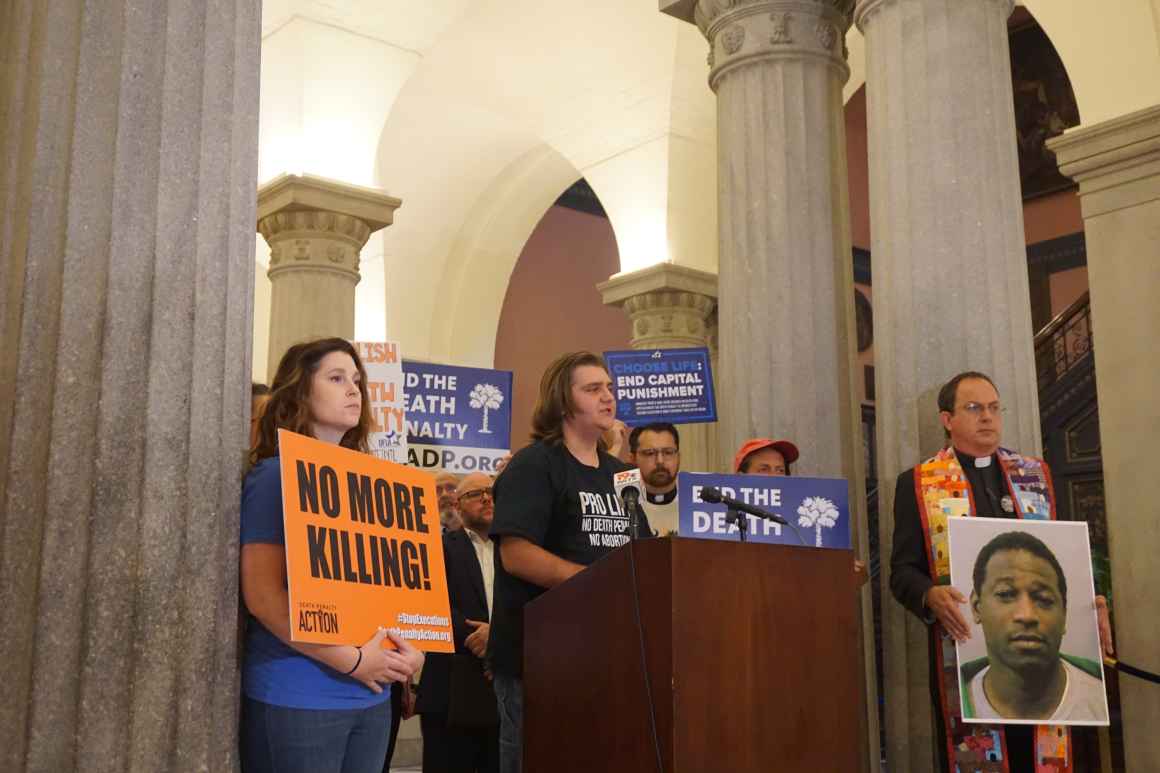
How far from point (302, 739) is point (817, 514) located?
7.64ft

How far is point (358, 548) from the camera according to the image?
2791 millimetres

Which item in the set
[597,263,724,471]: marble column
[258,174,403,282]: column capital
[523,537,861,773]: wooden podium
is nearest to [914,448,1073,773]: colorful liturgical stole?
[523,537,861,773]: wooden podium

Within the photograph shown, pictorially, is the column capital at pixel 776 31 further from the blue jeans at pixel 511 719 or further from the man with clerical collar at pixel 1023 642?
the blue jeans at pixel 511 719

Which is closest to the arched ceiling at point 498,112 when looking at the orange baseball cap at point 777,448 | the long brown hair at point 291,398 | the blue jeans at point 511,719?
the orange baseball cap at point 777,448

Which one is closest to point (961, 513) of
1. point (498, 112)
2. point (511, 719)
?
point (511, 719)

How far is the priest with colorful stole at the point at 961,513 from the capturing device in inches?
163

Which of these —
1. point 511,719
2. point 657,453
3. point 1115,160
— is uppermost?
point 1115,160

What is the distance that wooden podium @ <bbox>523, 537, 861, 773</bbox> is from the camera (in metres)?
2.76

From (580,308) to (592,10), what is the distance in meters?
7.99

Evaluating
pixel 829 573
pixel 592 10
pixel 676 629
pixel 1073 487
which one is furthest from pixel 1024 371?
pixel 1073 487

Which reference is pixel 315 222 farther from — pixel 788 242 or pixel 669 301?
pixel 788 242

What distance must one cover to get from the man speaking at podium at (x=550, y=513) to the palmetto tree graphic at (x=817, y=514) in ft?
2.80

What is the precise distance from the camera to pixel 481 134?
15000 millimetres

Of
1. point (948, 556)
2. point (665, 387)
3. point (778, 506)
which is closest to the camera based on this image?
point (948, 556)
